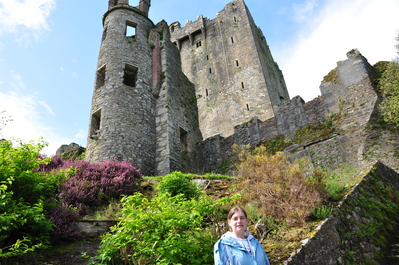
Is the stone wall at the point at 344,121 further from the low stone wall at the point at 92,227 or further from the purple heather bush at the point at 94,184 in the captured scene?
the low stone wall at the point at 92,227

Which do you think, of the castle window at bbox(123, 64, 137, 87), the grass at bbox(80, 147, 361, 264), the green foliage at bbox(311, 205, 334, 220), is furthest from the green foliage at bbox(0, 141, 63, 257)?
the castle window at bbox(123, 64, 137, 87)

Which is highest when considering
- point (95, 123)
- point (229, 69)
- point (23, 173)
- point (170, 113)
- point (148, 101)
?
point (229, 69)

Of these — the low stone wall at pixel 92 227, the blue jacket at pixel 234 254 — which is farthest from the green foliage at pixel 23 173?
the blue jacket at pixel 234 254

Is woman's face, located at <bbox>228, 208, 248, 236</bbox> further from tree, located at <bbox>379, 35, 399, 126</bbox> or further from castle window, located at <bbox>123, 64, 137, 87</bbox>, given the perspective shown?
castle window, located at <bbox>123, 64, 137, 87</bbox>

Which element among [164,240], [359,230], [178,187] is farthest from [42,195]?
[359,230]

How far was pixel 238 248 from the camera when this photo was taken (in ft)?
9.34

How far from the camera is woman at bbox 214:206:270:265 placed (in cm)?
280

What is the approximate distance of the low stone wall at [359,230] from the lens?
12.9 feet

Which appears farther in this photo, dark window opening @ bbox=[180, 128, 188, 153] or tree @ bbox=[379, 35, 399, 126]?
dark window opening @ bbox=[180, 128, 188, 153]

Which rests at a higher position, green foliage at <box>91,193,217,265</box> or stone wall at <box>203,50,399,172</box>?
stone wall at <box>203,50,399,172</box>

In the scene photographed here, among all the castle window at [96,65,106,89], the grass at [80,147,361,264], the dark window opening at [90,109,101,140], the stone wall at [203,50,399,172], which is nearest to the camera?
the grass at [80,147,361,264]

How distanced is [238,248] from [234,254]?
73 millimetres

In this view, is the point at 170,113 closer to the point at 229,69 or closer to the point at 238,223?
the point at 238,223

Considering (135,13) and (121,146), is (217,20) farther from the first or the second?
(121,146)
